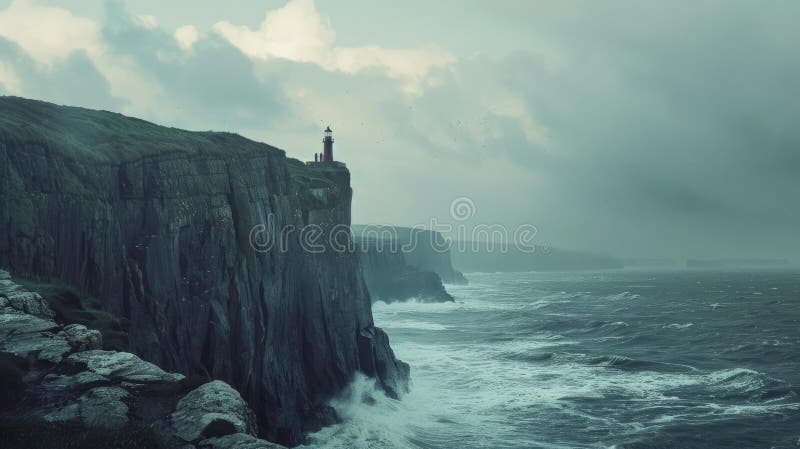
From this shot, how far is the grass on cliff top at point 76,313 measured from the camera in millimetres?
16578

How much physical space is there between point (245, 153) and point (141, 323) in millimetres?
14874

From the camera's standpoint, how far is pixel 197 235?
94.2 ft

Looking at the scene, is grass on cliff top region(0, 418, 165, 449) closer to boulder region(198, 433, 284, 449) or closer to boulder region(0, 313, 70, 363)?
boulder region(198, 433, 284, 449)

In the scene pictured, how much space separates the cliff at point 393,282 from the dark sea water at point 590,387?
37.6m

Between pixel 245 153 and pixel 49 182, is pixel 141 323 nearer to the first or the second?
pixel 49 182

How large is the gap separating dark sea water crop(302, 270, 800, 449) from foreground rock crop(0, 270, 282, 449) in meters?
20.3

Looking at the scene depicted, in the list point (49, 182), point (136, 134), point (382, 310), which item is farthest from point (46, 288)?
point (382, 310)

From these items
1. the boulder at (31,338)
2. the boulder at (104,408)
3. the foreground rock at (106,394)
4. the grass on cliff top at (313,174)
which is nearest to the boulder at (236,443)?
the foreground rock at (106,394)

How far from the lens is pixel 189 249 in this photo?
28078 millimetres

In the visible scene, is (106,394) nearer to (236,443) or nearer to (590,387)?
(236,443)

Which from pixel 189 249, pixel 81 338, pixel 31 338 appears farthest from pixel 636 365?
pixel 31 338

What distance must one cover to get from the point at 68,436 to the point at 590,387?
132 ft

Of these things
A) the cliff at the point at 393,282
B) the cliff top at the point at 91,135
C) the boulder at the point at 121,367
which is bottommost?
the cliff at the point at 393,282

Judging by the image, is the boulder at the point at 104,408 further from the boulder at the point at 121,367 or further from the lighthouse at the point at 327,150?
the lighthouse at the point at 327,150
